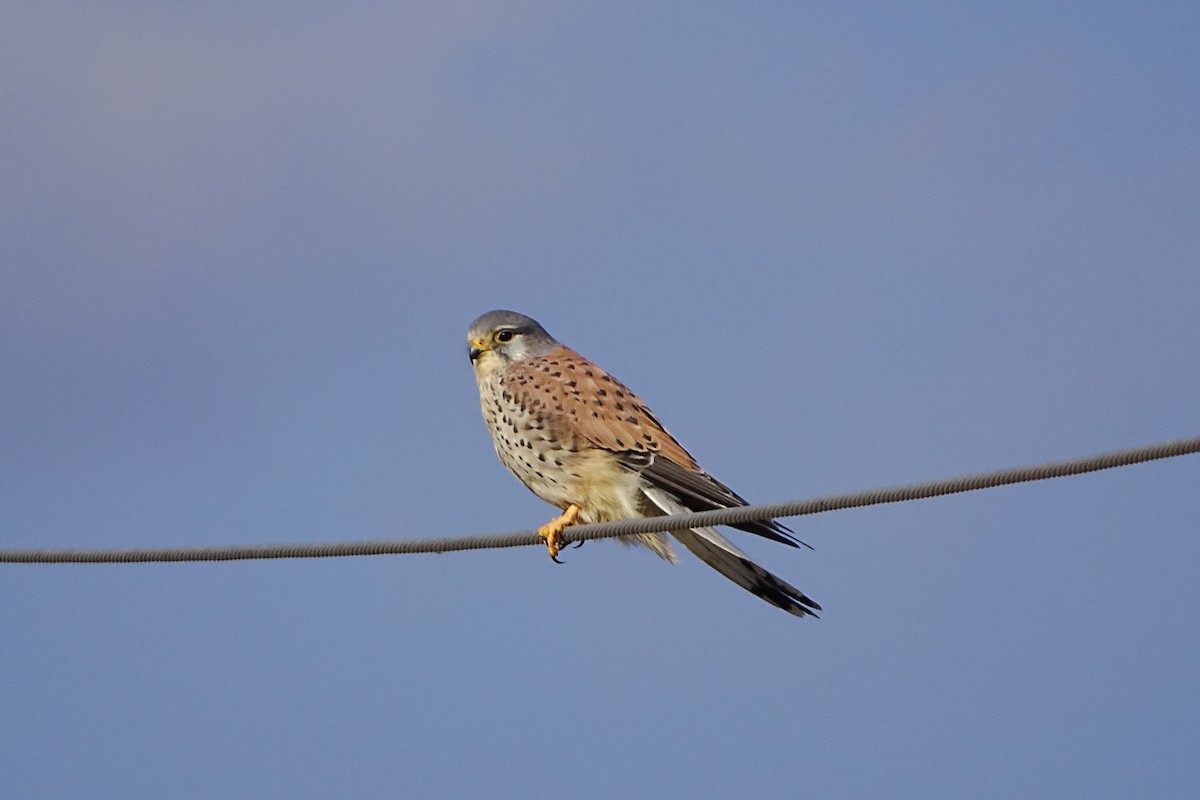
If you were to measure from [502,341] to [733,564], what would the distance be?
130 centimetres

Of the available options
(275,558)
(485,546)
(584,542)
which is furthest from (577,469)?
(275,558)

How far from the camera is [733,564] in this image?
5188 mm

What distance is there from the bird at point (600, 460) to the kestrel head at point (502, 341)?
0.29 feet

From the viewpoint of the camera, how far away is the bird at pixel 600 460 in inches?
204

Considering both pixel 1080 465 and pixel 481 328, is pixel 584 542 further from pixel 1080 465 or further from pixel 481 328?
pixel 1080 465

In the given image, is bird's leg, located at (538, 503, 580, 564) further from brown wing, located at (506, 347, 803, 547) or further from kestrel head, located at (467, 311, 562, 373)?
kestrel head, located at (467, 311, 562, 373)

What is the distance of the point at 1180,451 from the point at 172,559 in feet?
8.08

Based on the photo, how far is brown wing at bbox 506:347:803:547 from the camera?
17.2 feet

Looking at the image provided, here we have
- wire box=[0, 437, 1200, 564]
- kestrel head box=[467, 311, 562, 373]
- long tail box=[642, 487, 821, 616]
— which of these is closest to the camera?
wire box=[0, 437, 1200, 564]

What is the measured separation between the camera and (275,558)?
398cm

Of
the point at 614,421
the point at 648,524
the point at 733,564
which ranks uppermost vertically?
the point at 614,421

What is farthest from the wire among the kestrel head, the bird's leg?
the kestrel head

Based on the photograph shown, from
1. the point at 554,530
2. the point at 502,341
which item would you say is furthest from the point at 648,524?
the point at 502,341

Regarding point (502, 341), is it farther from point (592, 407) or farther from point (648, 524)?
point (648, 524)
